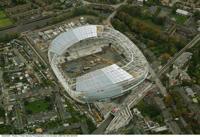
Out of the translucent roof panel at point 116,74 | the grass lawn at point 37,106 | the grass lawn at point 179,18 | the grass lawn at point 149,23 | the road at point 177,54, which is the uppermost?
the grass lawn at point 179,18

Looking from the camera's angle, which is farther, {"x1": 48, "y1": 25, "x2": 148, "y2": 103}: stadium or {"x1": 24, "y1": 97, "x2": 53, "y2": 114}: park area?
{"x1": 48, "y1": 25, "x2": 148, "y2": 103}: stadium

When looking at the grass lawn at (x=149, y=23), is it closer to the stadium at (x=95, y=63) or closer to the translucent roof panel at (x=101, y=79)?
the stadium at (x=95, y=63)

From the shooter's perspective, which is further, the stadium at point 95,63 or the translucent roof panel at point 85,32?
the translucent roof panel at point 85,32

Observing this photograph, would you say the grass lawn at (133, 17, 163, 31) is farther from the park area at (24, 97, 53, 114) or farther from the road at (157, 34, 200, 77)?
the park area at (24, 97, 53, 114)

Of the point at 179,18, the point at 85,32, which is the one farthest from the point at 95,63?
the point at 179,18

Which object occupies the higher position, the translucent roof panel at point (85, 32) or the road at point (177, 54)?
the translucent roof panel at point (85, 32)

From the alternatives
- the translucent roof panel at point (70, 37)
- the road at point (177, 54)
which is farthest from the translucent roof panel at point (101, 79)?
the translucent roof panel at point (70, 37)

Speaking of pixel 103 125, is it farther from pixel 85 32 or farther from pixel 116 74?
pixel 85 32

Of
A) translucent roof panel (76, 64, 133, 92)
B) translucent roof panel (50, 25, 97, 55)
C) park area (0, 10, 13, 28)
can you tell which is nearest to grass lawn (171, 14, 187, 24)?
translucent roof panel (50, 25, 97, 55)
